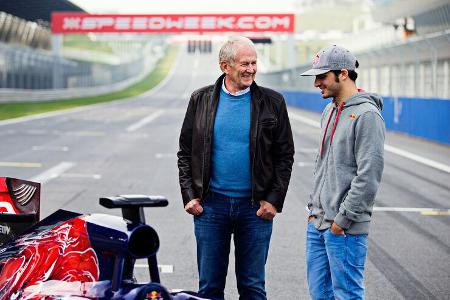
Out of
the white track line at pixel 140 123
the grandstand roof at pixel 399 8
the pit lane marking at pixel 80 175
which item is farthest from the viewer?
the grandstand roof at pixel 399 8

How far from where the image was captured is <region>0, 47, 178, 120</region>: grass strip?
41525mm

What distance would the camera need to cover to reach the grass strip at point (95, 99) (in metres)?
41.5

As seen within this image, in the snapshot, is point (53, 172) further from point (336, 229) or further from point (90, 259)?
point (90, 259)

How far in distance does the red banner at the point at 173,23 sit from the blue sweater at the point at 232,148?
212 feet

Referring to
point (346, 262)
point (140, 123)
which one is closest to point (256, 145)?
point (346, 262)

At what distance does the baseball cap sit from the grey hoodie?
0.18 metres

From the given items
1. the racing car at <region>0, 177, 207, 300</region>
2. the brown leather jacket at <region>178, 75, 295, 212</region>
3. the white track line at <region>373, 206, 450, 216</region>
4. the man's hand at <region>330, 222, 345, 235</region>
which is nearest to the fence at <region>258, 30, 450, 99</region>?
the white track line at <region>373, 206, 450, 216</region>

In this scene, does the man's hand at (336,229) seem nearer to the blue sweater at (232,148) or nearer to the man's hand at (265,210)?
the man's hand at (265,210)

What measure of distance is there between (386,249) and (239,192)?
4732mm

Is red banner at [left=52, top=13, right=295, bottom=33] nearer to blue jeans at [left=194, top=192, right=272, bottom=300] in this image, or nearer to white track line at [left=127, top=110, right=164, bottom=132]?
white track line at [left=127, top=110, right=164, bottom=132]

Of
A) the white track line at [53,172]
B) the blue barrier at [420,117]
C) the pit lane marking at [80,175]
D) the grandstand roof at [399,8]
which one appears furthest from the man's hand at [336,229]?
the grandstand roof at [399,8]

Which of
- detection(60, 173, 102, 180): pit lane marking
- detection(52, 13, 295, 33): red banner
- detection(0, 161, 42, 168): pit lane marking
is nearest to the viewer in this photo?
detection(60, 173, 102, 180): pit lane marking

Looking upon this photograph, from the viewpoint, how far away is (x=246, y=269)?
5.37 m

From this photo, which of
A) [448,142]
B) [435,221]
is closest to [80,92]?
[448,142]
